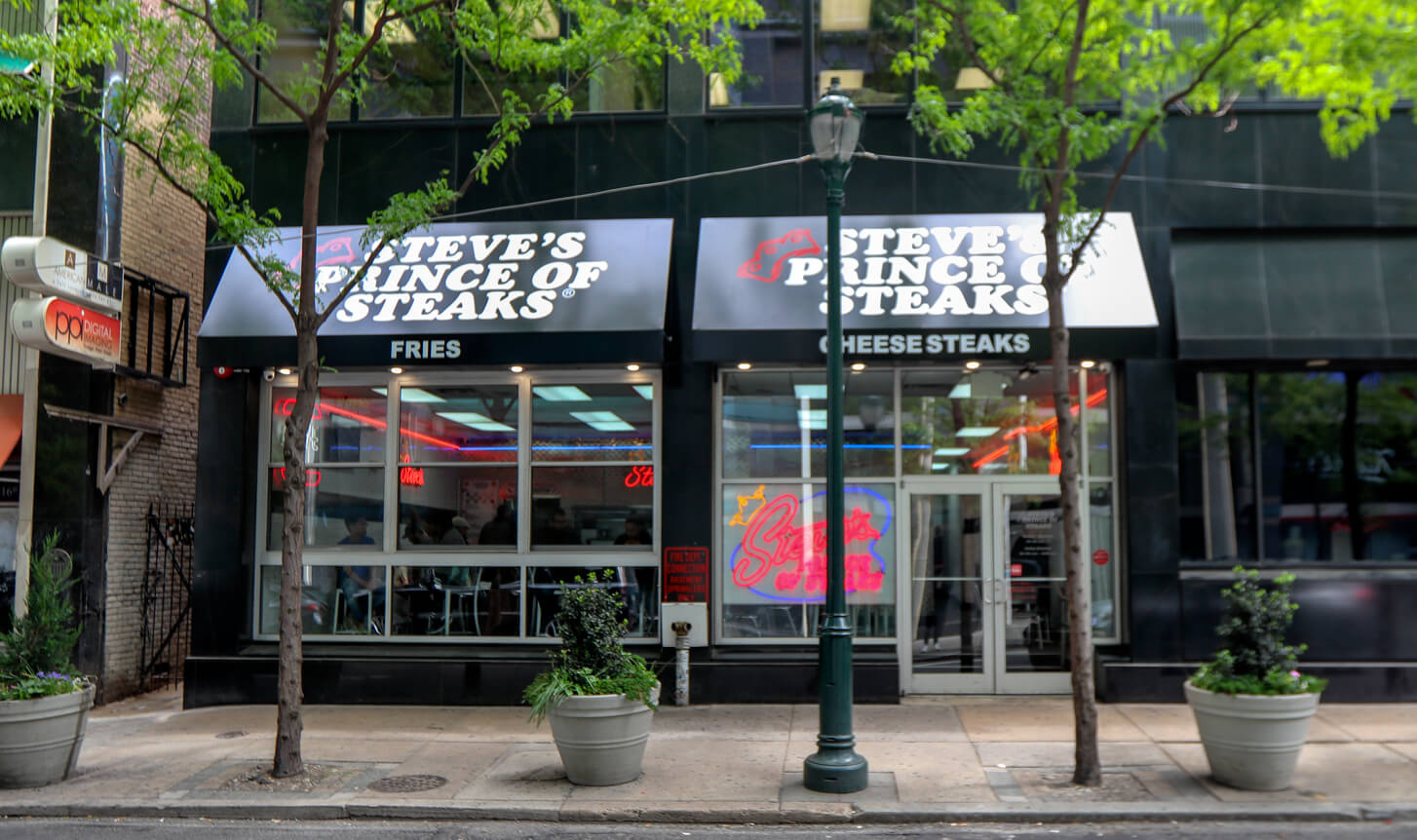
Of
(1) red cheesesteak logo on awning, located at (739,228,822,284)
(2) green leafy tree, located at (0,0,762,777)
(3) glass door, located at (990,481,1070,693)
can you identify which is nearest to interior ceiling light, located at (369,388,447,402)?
(2) green leafy tree, located at (0,0,762,777)

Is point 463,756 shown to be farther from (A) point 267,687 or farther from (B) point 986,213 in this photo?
(B) point 986,213

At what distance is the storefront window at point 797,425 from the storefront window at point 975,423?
0.93 ft

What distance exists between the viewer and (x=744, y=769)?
912 cm

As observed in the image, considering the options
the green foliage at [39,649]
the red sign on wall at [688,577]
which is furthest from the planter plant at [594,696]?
the green foliage at [39,649]

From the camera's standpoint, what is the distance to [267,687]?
40.0 ft

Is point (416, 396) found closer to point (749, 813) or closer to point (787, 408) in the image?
point (787, 408)

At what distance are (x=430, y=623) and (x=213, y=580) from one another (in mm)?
2468

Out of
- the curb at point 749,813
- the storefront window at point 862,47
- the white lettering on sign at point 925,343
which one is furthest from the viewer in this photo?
the storefront window at point 862,47

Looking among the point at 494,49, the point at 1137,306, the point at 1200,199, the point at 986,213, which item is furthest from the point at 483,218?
the point at 1200,199

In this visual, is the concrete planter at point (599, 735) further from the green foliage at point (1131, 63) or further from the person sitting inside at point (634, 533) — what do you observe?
the green foliage at point (1131, 63)

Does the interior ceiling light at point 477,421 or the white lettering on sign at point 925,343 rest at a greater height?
the white lettering on sign at point 925,343

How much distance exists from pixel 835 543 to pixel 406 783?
12.7ft

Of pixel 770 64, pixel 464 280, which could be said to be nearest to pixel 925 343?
pixel 770 64

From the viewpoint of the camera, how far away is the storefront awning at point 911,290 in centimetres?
1112
